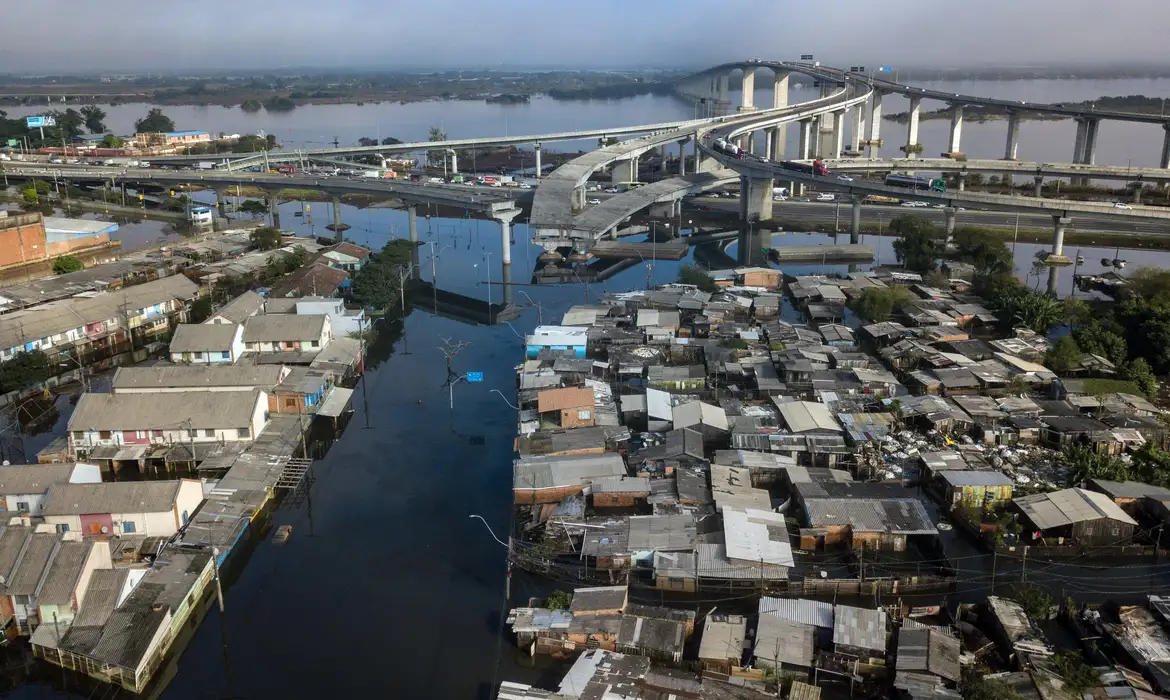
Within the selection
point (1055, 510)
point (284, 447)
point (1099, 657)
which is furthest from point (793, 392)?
point (284, 447)

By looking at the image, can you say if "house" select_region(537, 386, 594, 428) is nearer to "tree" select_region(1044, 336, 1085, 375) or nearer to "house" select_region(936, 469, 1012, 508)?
"house" select_region(936, 469, 1012, 508)

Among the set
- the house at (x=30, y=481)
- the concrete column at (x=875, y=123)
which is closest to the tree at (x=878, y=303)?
the house at (x=30, y=481)

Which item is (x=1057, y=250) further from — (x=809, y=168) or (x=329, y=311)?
(x=329, y=311)

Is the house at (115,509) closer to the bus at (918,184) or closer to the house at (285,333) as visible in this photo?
the house at (285,333)

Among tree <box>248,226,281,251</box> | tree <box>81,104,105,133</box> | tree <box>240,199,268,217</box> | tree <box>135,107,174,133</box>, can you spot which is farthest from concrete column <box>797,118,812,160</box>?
tree <box>81,104,105,133</box>

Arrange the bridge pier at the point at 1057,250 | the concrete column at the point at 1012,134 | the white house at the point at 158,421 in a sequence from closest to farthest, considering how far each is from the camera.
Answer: the white house at the point at 158,421, the bridge pier at the point at 1057,250, the concrete column at the point at 1012,134

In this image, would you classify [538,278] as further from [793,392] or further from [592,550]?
[592,550]

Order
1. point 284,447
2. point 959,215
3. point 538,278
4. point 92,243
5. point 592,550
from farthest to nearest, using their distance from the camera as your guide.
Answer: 1. point 959,215
2. point 92,243
3. point 538,278
4. point 284,447
5. point 592,550
